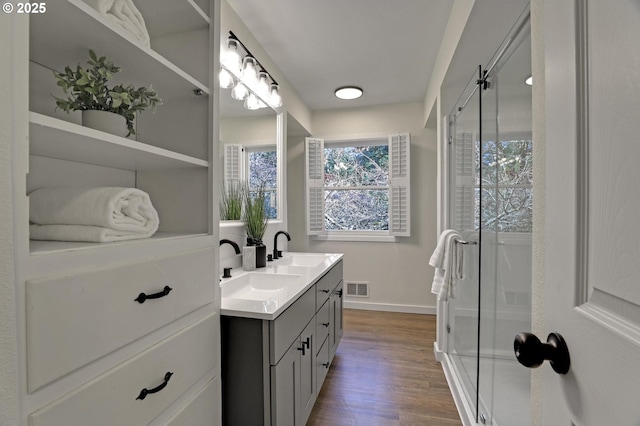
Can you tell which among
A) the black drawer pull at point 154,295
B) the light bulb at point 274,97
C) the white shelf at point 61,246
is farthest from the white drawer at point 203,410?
Answer: the light bulb at point 274,97

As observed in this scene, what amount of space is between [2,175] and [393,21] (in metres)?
2.19

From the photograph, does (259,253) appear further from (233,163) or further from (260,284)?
(233,163)

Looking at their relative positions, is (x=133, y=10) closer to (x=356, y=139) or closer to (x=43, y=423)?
(x=43, y=423)

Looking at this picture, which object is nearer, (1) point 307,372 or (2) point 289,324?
(2) point 289,324

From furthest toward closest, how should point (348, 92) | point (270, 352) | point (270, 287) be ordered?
1. point (348, 92)
2. point (270, 287)
3. point (270, 352)

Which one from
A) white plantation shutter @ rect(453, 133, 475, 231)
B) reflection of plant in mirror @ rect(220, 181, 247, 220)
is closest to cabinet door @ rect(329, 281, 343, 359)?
reflection of plant in mirror @ rect(220, 181, 247, 220)

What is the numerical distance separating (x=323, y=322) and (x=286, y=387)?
652 mm

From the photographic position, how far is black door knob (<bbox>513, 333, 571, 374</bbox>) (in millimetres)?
486

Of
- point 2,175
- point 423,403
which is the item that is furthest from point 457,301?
point 2,175

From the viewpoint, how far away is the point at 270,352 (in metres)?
1.13

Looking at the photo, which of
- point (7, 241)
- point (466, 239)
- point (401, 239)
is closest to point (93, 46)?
point (7, 241)

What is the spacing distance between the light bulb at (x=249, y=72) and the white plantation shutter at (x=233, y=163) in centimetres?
45

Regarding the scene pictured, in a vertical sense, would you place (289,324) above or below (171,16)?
below

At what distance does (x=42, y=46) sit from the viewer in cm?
77
